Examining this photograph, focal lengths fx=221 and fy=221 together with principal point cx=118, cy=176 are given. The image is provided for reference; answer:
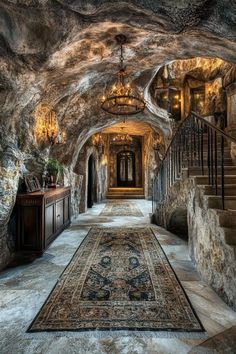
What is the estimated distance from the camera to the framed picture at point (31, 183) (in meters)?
4.71

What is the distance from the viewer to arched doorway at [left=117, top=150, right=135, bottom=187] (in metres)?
19.8

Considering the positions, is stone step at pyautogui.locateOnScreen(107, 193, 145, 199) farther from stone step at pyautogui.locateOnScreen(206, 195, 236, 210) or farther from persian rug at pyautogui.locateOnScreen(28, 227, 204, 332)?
stone step at pyautogui.locateOnScreen(206, 195, 236, 210)

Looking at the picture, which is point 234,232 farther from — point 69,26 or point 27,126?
point 27,126

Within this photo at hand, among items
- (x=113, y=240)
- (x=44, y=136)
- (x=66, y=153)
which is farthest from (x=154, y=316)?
(x=66, y=153)

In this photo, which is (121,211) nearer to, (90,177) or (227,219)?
(90,177)

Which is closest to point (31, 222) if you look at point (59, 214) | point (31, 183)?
point (31, 183)

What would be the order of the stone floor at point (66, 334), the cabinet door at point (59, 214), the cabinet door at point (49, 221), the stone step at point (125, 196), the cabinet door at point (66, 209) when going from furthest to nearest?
the stone step at point (125, 196)
the cabinet door at point (66, 209)
the cabinet door at point (59, 214)
the cabinet door at point (49, 221)
the stone floor at point (66, 334)

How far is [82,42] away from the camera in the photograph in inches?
143

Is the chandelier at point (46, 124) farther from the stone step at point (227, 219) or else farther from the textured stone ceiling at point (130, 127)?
the textured stone ceiling at point (130, 127)

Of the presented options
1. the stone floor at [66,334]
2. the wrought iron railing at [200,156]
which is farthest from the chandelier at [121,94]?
the stone floor at [66,334]

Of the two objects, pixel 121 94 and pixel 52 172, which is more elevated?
pixel 121 94

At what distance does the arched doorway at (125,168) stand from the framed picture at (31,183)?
14.8m

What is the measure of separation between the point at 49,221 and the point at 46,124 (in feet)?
8.31

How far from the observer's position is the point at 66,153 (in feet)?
25.5
